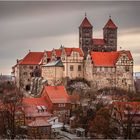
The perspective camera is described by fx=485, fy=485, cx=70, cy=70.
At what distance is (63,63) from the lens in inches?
845

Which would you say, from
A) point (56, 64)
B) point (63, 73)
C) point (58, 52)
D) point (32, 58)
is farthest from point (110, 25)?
point (63, 73)

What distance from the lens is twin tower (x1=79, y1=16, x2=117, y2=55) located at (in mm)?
23703

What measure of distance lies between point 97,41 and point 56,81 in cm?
380

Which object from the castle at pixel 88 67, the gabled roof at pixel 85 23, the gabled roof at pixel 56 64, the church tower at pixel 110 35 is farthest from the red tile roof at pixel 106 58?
the gabled roof at pixel 85 23

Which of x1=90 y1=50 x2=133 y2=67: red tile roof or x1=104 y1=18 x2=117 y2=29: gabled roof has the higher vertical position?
x1=104 y1=18 x2=117 y2=29: gabled roof

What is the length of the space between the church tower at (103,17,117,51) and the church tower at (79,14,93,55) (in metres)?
0.94

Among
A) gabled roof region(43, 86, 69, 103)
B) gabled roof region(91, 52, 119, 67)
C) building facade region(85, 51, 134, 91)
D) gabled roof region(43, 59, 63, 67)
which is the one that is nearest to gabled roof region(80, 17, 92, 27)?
gabled roof region(91, 52, 119, 67)

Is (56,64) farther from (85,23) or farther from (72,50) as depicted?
(85,23)

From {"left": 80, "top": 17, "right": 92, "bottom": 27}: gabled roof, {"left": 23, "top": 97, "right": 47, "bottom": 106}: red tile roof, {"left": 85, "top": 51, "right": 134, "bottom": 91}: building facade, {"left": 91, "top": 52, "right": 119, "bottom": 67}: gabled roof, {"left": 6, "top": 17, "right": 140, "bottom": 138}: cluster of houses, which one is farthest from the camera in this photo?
{"left": 80, "top": 17, "right": 92, "bottom": 27}: gabled roof

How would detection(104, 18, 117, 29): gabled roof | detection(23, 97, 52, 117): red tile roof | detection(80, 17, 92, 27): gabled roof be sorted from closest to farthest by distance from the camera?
detection(23, 97, 52, 117): red tile roof
detection(80, 17, 92, 27): gabled roof
detection(104, 18, 117, 29): gabled roof

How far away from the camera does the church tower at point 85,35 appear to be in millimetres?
23672

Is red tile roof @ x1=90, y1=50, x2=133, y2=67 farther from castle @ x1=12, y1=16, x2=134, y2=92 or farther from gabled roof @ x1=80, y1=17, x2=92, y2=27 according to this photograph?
gabled roof @ x1=80, y1=17, x2=92, y2=27

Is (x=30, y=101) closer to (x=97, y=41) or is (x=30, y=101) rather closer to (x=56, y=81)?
(x=56, y=81)

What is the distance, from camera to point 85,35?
24.0m
